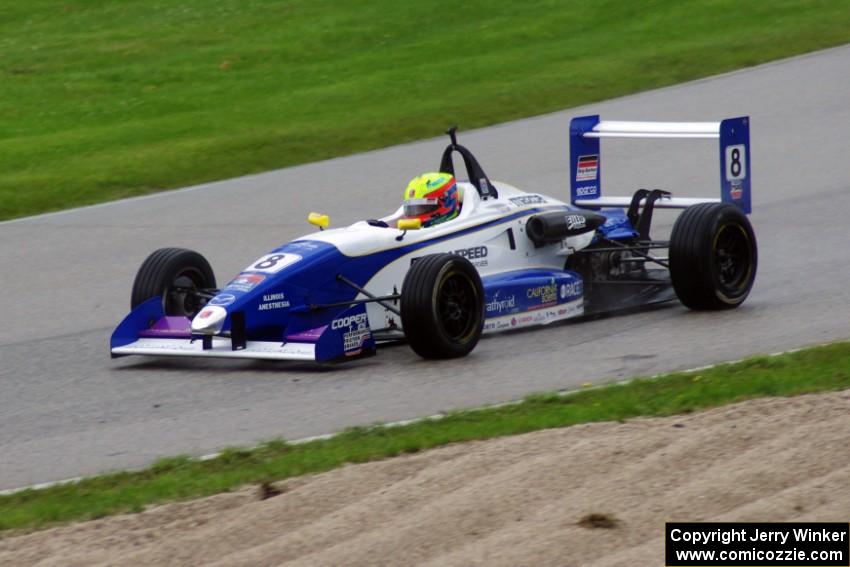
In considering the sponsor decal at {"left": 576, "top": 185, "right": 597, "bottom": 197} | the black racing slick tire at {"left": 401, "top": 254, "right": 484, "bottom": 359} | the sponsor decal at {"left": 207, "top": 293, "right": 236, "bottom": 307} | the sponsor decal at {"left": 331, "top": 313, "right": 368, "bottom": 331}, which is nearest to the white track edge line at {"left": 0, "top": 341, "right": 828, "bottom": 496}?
the black racing slick tire at {"left": 401, "top": 254, "right": 484, "bottom": 359}

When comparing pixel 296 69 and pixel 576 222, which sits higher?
pixel 296 69

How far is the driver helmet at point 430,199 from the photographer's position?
34.9ft

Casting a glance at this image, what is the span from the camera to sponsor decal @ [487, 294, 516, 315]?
1039cm

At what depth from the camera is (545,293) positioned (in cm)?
1076

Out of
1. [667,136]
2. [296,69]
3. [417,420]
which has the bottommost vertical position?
[417,420]

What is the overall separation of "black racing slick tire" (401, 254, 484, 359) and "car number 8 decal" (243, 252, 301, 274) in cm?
82

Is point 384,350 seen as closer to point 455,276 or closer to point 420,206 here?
point 455,276

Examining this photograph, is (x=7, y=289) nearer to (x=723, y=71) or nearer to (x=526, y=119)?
(x=526, y=119)

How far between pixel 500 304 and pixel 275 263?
5.51ft

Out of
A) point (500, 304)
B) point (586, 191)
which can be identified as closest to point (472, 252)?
point (500, 304)

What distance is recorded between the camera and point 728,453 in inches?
259

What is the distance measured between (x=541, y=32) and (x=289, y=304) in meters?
17.8

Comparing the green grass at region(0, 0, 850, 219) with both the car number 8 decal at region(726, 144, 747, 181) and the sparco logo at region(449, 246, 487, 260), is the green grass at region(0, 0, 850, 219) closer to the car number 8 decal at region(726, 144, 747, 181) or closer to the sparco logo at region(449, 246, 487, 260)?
the sparco logo at region(449, 246, 487, 260)

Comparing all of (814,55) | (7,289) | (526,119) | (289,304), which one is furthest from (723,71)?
(289,304)
